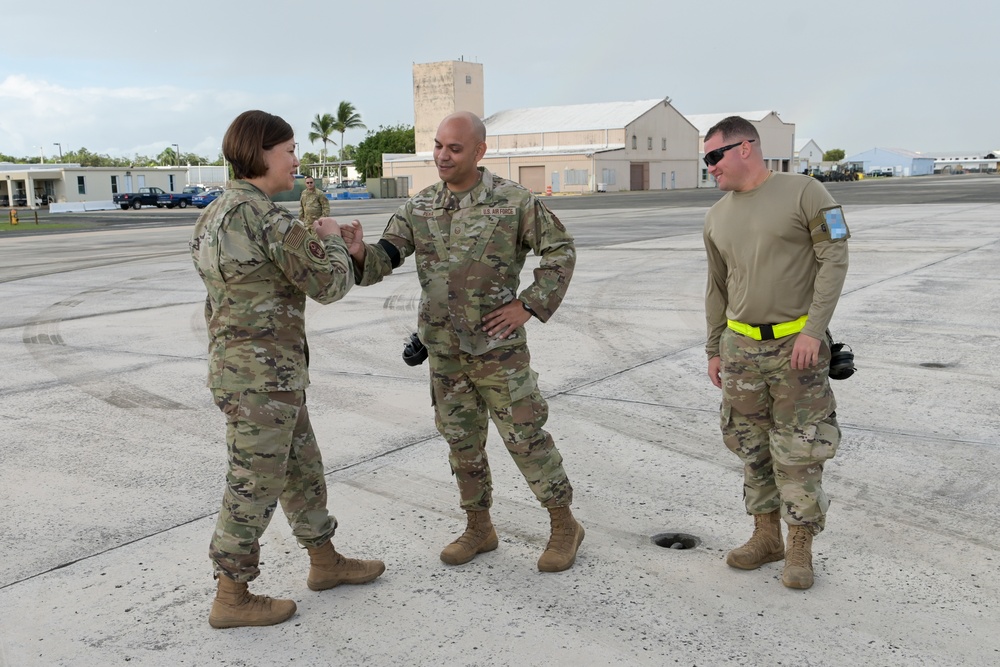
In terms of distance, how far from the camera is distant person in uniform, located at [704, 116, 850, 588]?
11.4 feet

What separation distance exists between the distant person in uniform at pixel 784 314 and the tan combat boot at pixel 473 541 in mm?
1111

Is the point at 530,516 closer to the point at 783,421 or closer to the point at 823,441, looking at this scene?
the point at 783,421

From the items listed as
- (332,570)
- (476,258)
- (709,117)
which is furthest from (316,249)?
(709,117)

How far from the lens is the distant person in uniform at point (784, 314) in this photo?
3.47 m

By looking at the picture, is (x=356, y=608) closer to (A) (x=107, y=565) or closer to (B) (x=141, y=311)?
(A) (x=107, y=565)

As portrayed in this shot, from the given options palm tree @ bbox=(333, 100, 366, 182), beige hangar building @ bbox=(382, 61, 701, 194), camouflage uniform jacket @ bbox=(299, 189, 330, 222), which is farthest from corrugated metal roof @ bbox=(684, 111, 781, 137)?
camouflage uniform jacket @ bbox=(299, 189, 330, 222)

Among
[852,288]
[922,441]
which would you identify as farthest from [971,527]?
[852,288]

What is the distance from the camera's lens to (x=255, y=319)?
10.7 ft

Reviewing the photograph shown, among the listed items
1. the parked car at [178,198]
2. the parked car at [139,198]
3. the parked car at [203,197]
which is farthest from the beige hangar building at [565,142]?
the parked car at [139,198]

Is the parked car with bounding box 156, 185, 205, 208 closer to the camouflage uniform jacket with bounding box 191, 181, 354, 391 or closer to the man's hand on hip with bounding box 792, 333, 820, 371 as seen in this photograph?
the camouflage uniform jacket with bounding box 191, 181, 354, 391

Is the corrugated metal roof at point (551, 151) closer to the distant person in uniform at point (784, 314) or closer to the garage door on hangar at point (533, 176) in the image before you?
the garage door on hangar at point (533, 176)

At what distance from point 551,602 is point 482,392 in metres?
0.90

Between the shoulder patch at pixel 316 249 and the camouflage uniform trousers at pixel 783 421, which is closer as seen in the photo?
the shoulder patch at pixel 316 249

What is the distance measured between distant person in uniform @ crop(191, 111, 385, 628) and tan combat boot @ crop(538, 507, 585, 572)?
1.07 m
